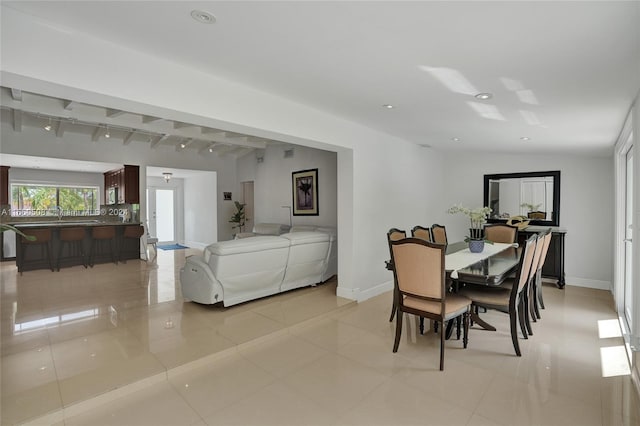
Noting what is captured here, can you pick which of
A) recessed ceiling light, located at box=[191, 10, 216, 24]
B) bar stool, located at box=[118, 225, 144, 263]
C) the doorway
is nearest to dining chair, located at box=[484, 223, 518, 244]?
the doorway

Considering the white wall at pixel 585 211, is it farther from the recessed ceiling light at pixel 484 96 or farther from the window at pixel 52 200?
the window at pixel 52 200

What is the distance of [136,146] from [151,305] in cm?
492

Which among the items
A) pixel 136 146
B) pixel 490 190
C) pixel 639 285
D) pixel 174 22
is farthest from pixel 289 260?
pixel 136 146

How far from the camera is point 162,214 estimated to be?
11102mm

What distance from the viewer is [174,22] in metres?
1.89

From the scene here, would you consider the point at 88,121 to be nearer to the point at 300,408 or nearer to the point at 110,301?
the point at 110,301

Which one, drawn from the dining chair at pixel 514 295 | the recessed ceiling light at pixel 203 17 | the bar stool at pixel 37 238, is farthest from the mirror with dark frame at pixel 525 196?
the bar stool at pixel 37 238

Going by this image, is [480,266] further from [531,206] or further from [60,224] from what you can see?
[60,224]

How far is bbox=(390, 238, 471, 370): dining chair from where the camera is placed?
2.76m

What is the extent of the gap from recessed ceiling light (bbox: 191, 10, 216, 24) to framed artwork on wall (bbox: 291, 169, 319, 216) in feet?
15.4

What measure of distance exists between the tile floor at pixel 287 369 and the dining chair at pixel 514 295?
0.26 meters

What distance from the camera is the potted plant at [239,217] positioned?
9096 millimetres

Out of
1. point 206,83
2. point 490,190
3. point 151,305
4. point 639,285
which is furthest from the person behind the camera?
point 490,190

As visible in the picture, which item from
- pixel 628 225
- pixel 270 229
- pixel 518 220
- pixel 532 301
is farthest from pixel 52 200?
pixel 628 225
